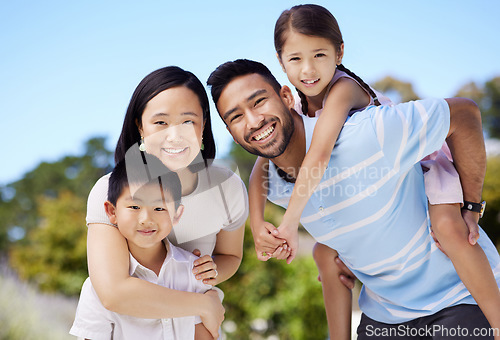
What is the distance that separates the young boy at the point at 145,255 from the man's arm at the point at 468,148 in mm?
1270

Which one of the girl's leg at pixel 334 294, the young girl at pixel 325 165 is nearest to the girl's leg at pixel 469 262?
the young girl at pixel 325 165

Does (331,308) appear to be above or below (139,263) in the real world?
below

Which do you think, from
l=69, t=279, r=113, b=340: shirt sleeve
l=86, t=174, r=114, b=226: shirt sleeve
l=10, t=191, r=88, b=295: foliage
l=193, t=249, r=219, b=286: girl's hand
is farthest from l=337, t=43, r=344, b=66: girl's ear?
l=10, t=191, r=88, b=295: foliage

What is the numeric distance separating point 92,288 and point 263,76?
1266 mm

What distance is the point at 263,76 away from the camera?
8.19 feet

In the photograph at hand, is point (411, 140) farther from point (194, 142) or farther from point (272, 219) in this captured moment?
point (272, 219)

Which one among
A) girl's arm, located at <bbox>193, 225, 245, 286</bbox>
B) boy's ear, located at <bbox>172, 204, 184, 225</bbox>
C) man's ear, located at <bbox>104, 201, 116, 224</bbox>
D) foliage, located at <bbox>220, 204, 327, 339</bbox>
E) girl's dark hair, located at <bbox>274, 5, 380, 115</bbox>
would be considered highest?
girl's dark hair, located at <bbox>274, 5, 380, 115</bbox>

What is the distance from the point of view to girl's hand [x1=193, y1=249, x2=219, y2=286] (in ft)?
7.41

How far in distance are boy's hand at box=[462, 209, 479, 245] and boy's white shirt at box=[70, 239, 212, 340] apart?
121 centimetres

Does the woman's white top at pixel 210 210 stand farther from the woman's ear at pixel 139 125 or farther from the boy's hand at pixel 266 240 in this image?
the woman's ear at pixel 139 125

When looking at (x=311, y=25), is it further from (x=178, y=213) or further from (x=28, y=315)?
(x=28, y=315)

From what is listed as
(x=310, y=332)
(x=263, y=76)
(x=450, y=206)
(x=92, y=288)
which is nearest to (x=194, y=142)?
(x=263, y=76)

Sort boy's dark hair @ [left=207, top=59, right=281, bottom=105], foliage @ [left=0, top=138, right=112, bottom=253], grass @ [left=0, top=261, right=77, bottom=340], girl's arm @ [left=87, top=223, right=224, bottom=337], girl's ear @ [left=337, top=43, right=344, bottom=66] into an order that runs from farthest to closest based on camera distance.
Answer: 1. foliage @ [left=0, top=138, right=112, bottom=253]
2. grass @ [left=0, top=261, right=77, bottom=340]
3. girl's ear @ [left=337, top=43, right=344, bottom=66]
4. boy's dark hair @ [left=207, top=59, right=281, bottom=105]
5. girl's arm @ [left=87, top=223, right=224, bottom=337]

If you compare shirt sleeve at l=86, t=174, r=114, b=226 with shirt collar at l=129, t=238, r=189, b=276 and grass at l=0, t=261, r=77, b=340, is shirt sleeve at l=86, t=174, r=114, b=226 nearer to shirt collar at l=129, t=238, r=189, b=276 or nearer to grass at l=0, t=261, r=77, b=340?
shirt collar at l=129, t=238, r=189, b=276
